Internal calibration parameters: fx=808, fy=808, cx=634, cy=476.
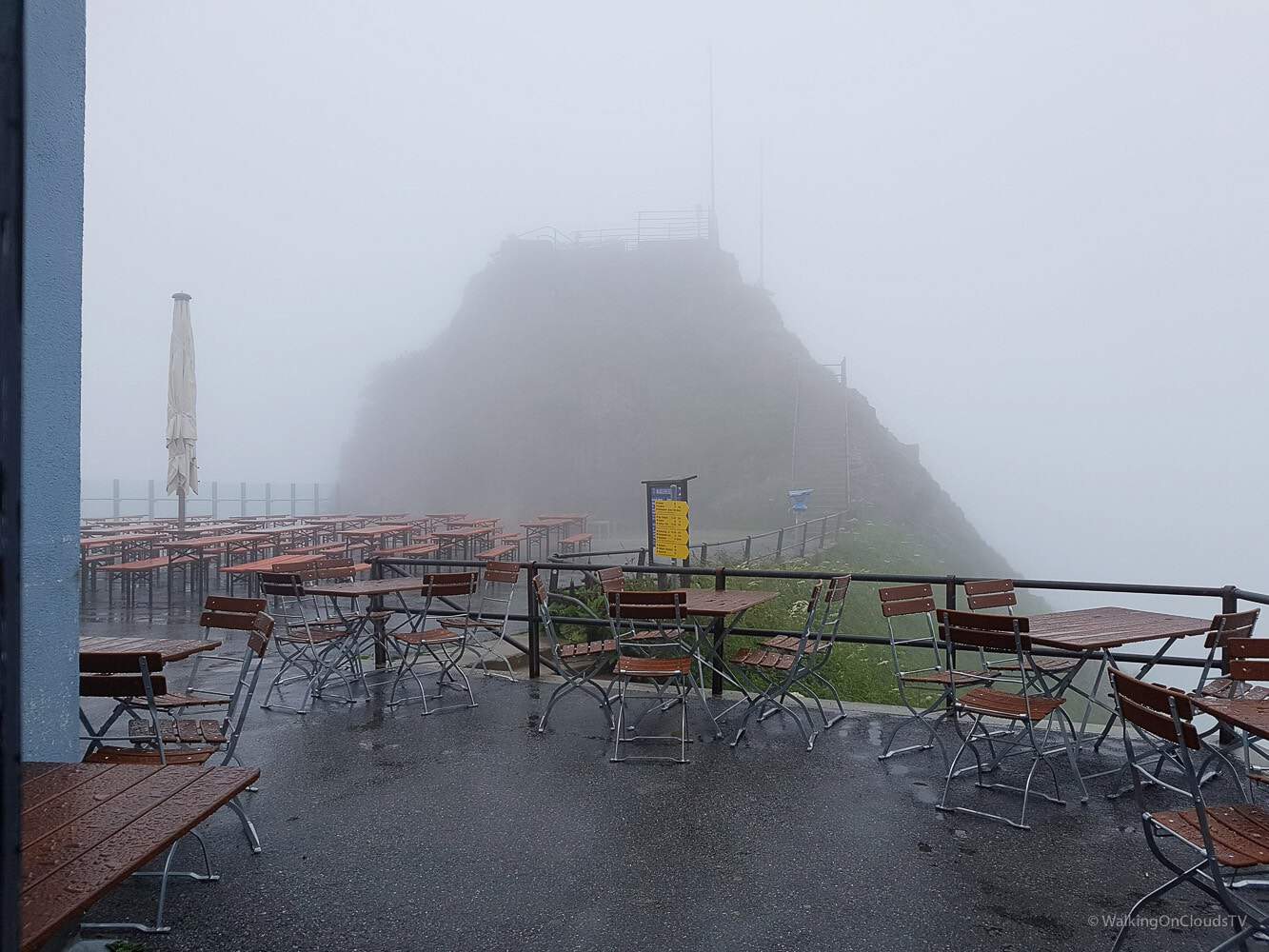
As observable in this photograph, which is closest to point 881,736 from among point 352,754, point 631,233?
point 352,754

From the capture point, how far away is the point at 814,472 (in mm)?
39281

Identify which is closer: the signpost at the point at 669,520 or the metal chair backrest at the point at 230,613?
the metal chair backrest at the point at 230,613

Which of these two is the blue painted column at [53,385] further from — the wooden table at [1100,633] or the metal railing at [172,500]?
the metal railing at [172,500]

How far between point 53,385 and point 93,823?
2.12 meters

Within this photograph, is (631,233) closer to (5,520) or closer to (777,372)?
(777,372)

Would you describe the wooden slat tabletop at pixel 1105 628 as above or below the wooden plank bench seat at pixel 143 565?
above

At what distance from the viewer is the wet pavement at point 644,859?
9.68 feet

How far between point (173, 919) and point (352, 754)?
200 cm

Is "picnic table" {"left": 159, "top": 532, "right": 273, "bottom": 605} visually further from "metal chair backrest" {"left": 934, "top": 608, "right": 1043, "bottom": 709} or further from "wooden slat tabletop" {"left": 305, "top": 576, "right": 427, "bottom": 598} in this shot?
"metal chair backrest" {"left": 934, "top": 608, "right": 1043, "bottom": 709}

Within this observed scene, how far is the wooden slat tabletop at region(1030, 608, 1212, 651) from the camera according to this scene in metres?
4.30

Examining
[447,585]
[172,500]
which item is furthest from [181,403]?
[172,500]

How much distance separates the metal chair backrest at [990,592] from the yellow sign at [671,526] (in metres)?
3.99

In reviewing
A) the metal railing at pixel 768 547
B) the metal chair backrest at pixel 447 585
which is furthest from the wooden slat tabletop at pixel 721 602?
the metal railing at pixel 768 547

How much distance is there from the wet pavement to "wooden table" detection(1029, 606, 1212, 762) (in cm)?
63
